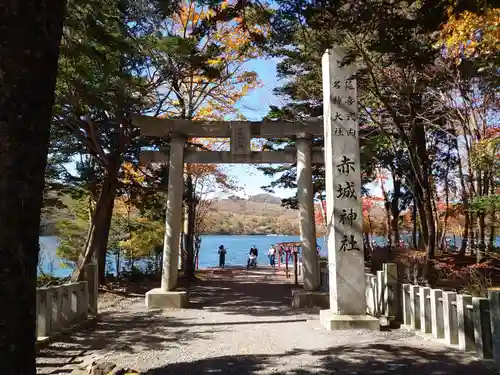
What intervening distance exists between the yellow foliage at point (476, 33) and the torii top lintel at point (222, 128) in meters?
3.55

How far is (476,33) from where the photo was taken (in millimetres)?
7789

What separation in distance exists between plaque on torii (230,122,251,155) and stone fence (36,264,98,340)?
14.0ft

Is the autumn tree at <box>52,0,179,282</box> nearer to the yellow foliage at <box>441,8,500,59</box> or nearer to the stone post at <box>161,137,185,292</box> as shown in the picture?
the stone post at <box>161,137,185,292</box>

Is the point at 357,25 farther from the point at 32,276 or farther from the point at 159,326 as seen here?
the point at 159,326

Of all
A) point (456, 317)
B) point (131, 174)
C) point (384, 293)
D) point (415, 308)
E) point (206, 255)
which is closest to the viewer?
point (456, 317)

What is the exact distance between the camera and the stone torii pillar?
9.26m

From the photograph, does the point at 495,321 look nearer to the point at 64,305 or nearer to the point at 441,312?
the point at 441,312

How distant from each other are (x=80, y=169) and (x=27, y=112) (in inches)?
448

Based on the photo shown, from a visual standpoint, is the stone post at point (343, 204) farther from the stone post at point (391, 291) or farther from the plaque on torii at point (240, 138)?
the plaque on torii at point (240, 138)

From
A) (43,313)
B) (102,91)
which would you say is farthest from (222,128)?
(43,313)

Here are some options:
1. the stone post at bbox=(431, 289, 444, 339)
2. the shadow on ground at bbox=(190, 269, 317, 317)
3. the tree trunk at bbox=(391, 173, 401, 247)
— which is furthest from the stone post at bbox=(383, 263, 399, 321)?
the tree trunk at bbox=(391, 173, 401, 247)

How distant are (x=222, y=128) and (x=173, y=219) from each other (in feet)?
8.37

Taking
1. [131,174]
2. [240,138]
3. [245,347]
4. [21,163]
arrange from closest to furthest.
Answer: [21,163]
[245,347]
[240,138]
[131,174]

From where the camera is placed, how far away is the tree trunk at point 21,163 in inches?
79.4
